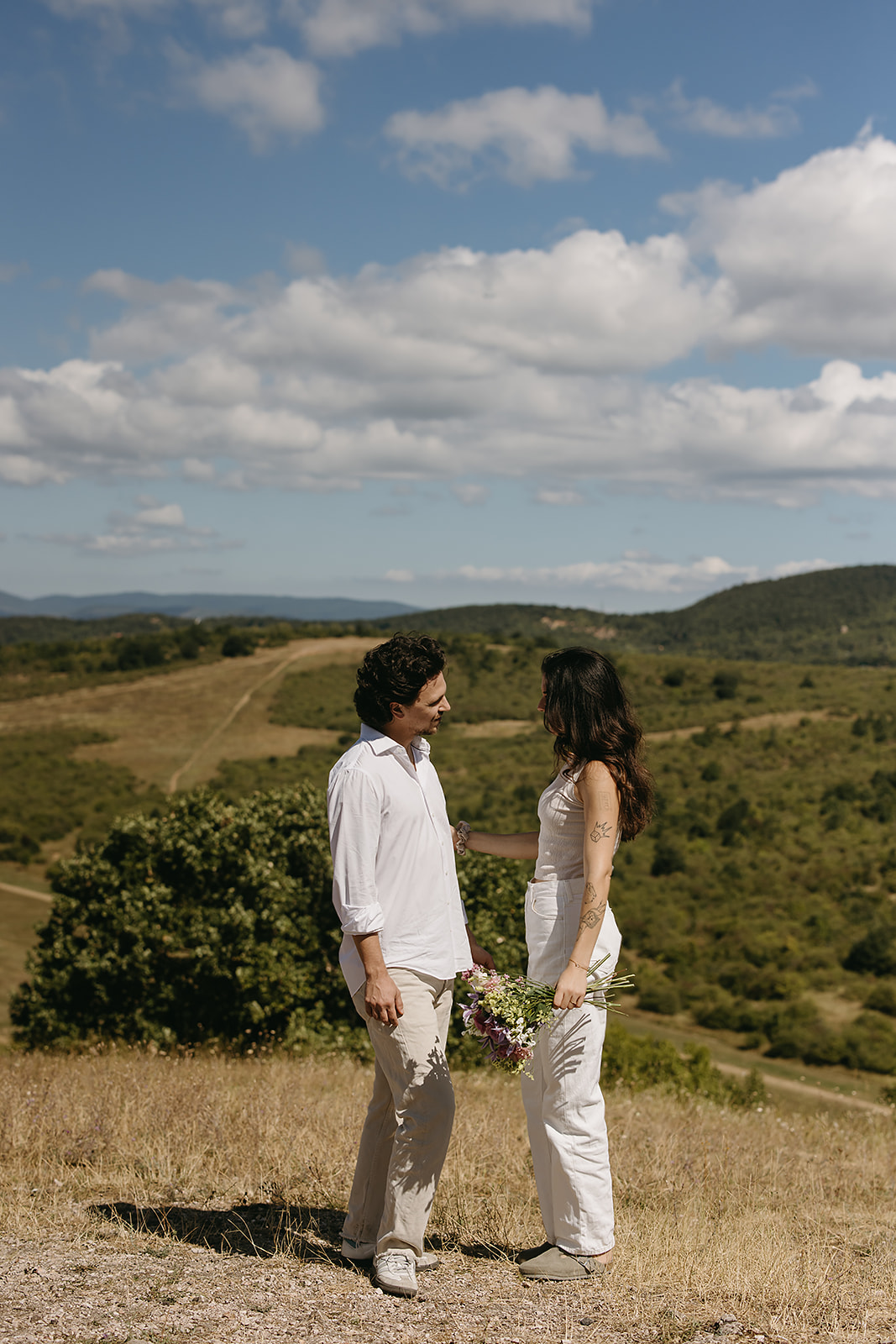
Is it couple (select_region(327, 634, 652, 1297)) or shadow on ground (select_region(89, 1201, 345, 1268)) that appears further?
shadow on ground (select_region(89, 1201, 345, 1268))

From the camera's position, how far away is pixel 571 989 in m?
3.27

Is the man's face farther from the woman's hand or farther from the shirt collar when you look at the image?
the woman's hand

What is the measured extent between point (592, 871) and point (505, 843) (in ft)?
2.06

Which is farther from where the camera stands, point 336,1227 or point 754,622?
point 754,622

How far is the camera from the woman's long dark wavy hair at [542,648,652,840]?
11.1 ft

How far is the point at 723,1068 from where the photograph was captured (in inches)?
958

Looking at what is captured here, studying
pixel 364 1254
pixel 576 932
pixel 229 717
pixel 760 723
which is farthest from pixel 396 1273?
pixel 229 717

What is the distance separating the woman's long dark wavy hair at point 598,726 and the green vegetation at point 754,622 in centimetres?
9772

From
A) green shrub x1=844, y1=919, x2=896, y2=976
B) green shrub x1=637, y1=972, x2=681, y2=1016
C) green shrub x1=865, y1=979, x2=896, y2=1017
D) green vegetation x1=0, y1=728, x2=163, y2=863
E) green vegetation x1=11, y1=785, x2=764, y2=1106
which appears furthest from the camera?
green vegetation x1=0, y1=728, x2=163, y2=863

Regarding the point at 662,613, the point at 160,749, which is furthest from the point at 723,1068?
the point at 662,613

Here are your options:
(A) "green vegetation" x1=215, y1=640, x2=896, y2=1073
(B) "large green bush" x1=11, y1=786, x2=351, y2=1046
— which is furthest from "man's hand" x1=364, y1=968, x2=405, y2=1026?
(A) "green vegetation" x1=215, y1=640, x2=896, y2=1073

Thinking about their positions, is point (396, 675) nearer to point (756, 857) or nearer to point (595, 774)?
point (595, 774)

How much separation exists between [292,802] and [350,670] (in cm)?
5956

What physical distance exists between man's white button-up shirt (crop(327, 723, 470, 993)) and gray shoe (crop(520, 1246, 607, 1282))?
1050 millimetres
